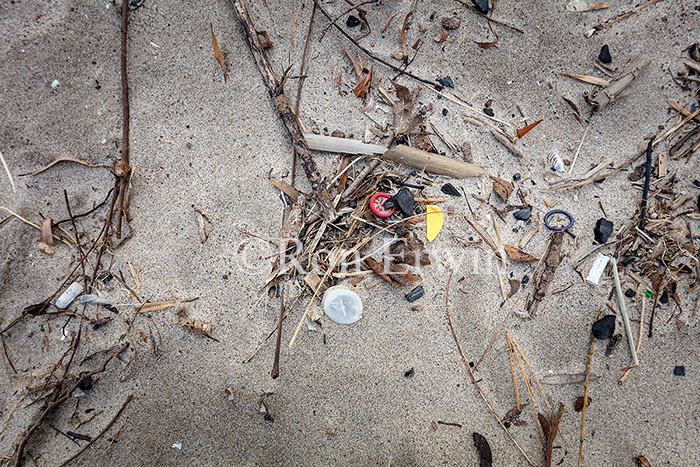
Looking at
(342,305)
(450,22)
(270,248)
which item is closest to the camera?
(342,305)

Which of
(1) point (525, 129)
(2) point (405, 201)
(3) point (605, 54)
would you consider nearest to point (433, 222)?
(2) point (405, 201)

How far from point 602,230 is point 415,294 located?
3.86 feet

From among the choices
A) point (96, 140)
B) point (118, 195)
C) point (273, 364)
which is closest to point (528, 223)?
point (273, 364)

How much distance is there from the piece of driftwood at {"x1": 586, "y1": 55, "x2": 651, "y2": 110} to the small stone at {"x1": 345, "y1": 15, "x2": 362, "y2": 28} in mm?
1499

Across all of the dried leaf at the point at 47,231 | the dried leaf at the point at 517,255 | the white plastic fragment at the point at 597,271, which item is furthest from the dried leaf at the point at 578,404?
the dried leaf at the point at 47,231

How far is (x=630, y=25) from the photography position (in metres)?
2.39

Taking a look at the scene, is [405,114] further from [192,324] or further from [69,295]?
[69,295]

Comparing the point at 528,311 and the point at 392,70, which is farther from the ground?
the point at 392,70

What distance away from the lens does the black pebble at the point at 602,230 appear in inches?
92.4

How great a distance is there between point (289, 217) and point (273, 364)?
85 centimetres

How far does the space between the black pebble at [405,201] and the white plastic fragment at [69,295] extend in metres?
1.89

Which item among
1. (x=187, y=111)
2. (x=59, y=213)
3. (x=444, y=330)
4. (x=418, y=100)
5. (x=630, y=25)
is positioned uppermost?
(x=630, y=25)

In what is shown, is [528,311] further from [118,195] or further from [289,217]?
[118,195]

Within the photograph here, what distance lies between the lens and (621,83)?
7.75ft
